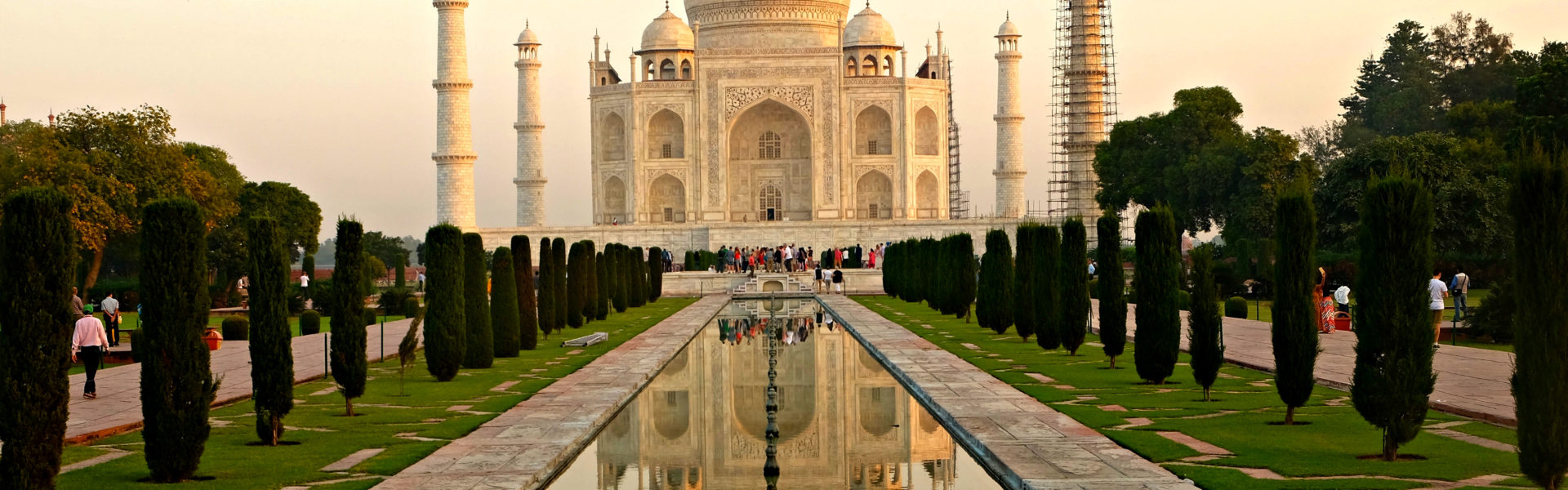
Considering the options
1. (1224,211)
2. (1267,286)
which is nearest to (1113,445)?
(1267,286)

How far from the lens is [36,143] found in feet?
81.1

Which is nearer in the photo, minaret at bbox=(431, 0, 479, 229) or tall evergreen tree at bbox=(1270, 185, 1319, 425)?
tall evergreen tree at bbox=(1270, 185, 1319, 425)

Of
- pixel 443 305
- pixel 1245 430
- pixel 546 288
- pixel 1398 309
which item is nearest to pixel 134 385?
pixel 443 305

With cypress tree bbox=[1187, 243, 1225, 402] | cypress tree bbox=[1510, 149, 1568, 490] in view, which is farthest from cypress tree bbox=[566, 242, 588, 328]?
cypress tree bbox=[1510, 149, 1568, 490]

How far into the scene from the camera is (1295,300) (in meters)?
8.54

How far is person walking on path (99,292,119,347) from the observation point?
56.4 feet

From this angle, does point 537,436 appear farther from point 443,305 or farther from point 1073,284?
point 1073,284

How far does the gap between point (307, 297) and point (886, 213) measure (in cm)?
2344

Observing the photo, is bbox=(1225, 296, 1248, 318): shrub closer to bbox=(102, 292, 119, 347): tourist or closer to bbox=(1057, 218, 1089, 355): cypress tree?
bbox=(1057, 218, 1089, 355): cypress tree

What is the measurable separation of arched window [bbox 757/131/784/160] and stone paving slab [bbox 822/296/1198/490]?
3461 centimetres

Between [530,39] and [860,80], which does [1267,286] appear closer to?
[860,80]

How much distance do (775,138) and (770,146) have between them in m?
0.30

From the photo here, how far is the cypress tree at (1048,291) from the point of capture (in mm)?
14469

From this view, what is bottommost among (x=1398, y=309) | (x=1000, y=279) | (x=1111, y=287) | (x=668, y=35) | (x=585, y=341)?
(x=585, y=341)
